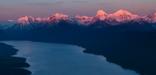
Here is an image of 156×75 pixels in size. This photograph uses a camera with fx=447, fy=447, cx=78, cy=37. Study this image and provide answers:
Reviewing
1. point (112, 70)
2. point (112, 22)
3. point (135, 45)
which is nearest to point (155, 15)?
point (112, 22)

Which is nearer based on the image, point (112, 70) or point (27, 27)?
point (112, 70)

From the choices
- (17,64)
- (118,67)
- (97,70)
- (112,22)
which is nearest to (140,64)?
(118,67)

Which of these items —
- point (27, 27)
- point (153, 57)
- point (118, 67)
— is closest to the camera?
point (118, 67)

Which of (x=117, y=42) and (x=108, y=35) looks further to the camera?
(x=108, y=35)

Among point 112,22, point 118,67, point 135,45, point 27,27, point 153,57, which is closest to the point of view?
point 118,67

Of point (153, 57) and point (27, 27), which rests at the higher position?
point (153, 57)

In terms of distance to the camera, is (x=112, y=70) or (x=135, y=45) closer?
(x=112, y=70)

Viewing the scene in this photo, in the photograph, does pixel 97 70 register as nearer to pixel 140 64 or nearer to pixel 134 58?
pixel 140 64

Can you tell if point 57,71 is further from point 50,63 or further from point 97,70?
point 50,63

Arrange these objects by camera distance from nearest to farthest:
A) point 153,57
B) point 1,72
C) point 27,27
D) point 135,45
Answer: point 1,72 → point 153,57 → point 135,45 → point 27,27
